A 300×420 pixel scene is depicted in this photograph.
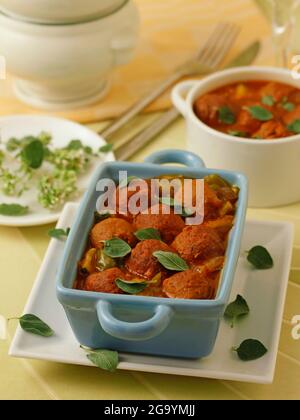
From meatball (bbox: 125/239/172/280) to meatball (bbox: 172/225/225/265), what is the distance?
2 cm

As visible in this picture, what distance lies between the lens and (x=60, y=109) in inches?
78.2

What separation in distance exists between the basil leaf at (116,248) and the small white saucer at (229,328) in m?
0.14

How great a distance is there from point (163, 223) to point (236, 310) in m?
0.17

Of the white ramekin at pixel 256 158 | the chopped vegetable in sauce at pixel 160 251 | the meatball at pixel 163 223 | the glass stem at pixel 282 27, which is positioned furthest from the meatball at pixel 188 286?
the glass stem at pixel 282 27

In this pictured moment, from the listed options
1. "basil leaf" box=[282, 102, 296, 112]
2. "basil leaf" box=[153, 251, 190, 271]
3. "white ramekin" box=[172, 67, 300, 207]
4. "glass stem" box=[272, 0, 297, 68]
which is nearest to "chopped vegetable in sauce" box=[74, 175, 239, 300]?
"basil leaf" box=[153, 251, 190, 271]

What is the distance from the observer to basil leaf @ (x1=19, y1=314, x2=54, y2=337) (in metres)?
1.29

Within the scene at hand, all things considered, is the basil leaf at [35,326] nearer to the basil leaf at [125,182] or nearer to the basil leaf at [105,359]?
the basil leaf at [105,359]

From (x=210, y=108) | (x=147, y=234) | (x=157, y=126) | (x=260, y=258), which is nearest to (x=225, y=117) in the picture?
(x=210, y=108)

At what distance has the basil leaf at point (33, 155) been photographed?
1729 millimetres

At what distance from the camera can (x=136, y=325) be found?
1.15 meters

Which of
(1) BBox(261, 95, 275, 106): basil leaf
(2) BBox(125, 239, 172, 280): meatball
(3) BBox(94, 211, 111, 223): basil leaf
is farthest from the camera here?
(1) BBox(261, 95, 275, 106): basil leaf

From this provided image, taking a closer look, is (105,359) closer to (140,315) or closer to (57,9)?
(140,315)

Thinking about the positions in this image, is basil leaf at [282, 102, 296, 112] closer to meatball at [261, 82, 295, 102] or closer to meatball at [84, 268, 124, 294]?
meatball at [261, 82, 295, 102]
